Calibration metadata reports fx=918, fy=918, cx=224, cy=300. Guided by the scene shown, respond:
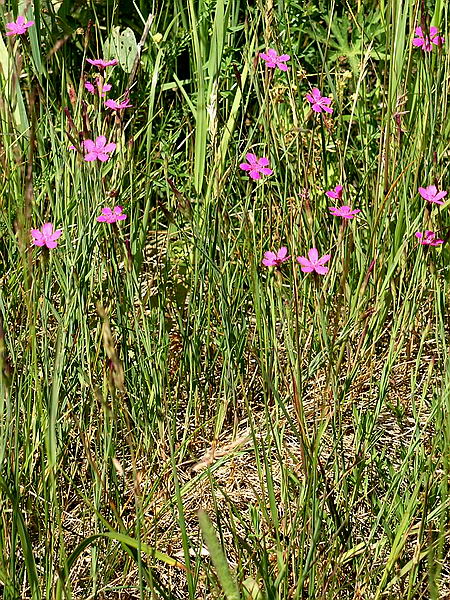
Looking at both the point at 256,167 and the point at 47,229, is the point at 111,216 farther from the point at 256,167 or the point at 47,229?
the point at 256,167

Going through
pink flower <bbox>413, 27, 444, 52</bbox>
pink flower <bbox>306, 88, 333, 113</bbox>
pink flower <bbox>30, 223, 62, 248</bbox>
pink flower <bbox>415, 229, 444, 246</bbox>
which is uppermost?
pink flower <bbox>413, 27, 444, 52</bbox>

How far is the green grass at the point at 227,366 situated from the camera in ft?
4.28

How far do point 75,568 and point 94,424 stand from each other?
0.85ft

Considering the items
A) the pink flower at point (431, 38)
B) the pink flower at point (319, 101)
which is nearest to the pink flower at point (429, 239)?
the pink flower at point (319, 101)

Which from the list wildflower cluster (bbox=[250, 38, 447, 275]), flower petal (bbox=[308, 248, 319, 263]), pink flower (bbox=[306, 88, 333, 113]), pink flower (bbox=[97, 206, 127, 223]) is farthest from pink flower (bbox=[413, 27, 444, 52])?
pink flower (bbox=[97, 206, 127, 223])

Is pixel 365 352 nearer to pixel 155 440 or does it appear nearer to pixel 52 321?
pixel 155 440

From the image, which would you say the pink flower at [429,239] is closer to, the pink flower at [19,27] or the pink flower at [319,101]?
the pink flower at [319,101]

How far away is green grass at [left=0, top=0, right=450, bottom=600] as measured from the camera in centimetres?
130

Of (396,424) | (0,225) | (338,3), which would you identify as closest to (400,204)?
(396,424)

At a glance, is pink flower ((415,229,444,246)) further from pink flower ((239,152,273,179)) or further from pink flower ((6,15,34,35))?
pink flower ((6,15,34,35))

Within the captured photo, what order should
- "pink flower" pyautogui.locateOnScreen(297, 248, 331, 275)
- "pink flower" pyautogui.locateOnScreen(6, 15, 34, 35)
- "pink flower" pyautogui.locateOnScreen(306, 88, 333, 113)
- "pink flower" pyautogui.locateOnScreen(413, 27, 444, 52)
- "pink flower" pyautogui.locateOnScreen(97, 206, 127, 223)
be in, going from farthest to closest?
"pink flower" pyautogui.locateOnScreen(413, 27, 444, 52), "pink flower" pyautogui.locateOnScreen(306, 88, 333, 113), "pink flower" pyautogui.locateOnScreen(6, 15, 34, 35), "pink flower" pyautogui.locateOnScreen(97, 206, 127, 223), "pink flower" pyautogui.locateOnScreen(297, 248, 331, 275)

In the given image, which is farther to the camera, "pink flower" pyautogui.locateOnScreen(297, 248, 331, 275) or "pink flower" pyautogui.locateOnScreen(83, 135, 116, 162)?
"pink flower" pyautogui.locateOnScreen(83, 135, 116, 162)

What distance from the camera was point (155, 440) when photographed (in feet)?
5.45

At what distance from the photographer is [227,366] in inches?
65.2
